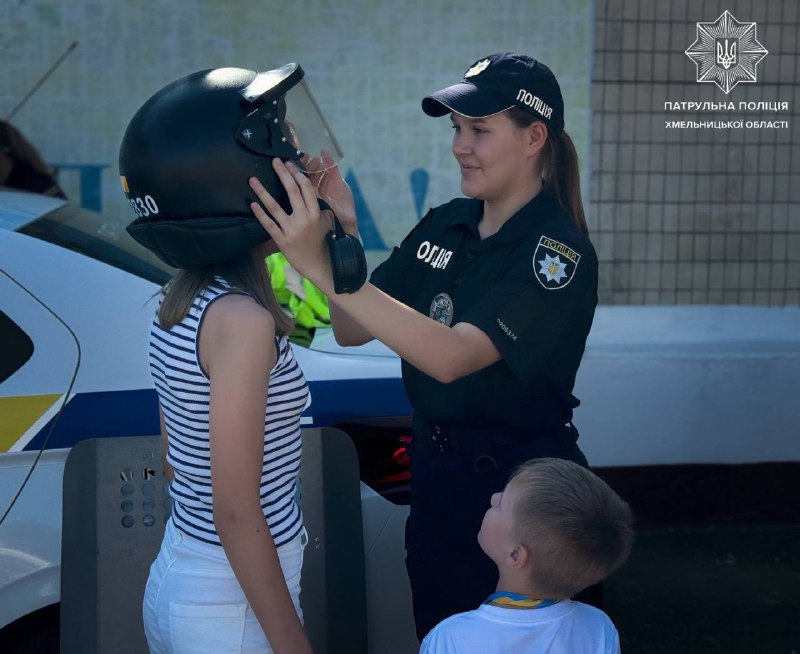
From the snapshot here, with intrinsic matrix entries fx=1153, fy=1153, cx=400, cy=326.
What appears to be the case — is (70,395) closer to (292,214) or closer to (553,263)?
(292,214)

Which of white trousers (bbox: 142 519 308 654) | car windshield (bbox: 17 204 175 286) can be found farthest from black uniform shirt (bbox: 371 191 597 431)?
car windshield (bbox: 17 204 175 286)

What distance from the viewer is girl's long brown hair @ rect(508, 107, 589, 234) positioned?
2.65 metres

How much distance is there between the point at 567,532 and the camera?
2068 millimetres

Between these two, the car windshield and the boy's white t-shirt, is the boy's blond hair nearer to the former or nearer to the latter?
the boy's white t-shirt

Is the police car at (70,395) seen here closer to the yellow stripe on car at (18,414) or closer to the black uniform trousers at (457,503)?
the yellow stripe on car at (18,414)

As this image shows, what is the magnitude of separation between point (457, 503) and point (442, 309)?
43 cm

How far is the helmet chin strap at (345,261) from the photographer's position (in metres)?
2.00

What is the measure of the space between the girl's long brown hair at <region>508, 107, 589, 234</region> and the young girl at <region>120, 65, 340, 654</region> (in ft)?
2.54

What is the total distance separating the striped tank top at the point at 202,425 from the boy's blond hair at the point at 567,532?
0.43 metres

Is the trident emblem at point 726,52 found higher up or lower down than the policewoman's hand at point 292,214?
higher up

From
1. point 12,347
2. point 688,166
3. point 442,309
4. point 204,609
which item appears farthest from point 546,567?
point 688,166

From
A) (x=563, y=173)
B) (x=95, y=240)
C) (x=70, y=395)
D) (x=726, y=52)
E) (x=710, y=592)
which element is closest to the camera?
(x=563, y=173)

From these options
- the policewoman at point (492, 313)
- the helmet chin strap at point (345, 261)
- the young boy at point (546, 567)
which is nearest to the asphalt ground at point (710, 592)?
the policewoman at point (492, 313)

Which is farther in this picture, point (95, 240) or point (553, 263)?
point (95, 240)
